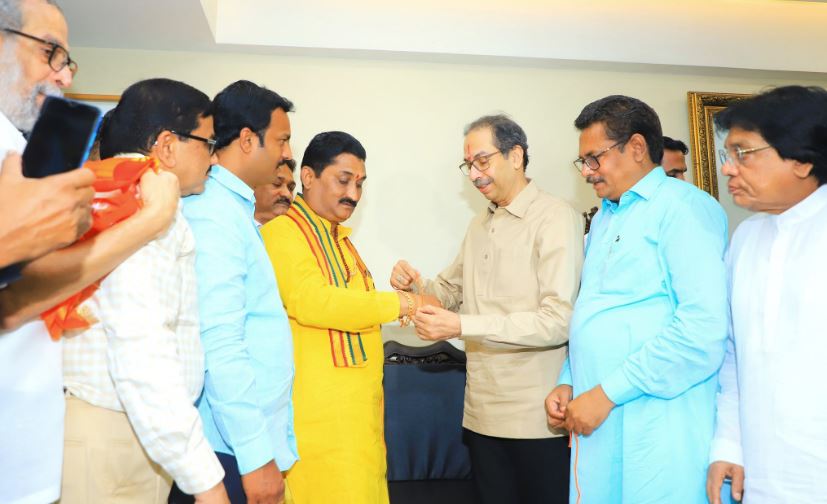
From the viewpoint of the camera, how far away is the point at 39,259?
3.60 feet

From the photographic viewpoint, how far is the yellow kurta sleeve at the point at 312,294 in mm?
2191

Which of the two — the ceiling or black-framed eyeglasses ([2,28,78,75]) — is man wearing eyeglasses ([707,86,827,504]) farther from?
the ceiling

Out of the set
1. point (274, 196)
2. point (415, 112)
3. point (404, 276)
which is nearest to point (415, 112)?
point (415, 112)

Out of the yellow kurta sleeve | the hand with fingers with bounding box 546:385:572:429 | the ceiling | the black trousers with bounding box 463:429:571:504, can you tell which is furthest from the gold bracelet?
the ceiling

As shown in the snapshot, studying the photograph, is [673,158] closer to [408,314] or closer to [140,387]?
[408,314]

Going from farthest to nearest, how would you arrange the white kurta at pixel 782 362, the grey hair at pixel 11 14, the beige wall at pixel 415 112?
the beige wall at pixel 415 112, the white kurta at pixel 782 362, the grey hair at pixel 11 14

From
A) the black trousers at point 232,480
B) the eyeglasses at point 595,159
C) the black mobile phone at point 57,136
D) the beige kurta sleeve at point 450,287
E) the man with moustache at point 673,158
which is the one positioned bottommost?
the black trousers at point 232,480

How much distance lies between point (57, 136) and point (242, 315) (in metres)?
0.78

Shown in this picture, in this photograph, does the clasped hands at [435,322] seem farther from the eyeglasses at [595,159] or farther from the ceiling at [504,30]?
the ceiling at [504,30]

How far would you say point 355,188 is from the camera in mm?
2525

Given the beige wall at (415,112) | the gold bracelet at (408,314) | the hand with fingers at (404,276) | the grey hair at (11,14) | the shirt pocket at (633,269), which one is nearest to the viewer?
the grey hair at (11,14)

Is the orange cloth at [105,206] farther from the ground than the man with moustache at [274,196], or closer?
closer

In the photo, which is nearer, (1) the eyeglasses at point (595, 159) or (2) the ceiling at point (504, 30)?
(1) the eyeglasses at point (595, 159)

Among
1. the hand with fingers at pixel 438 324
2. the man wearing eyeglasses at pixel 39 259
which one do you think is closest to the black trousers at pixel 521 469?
the hand with fingers at pixel 438 324
